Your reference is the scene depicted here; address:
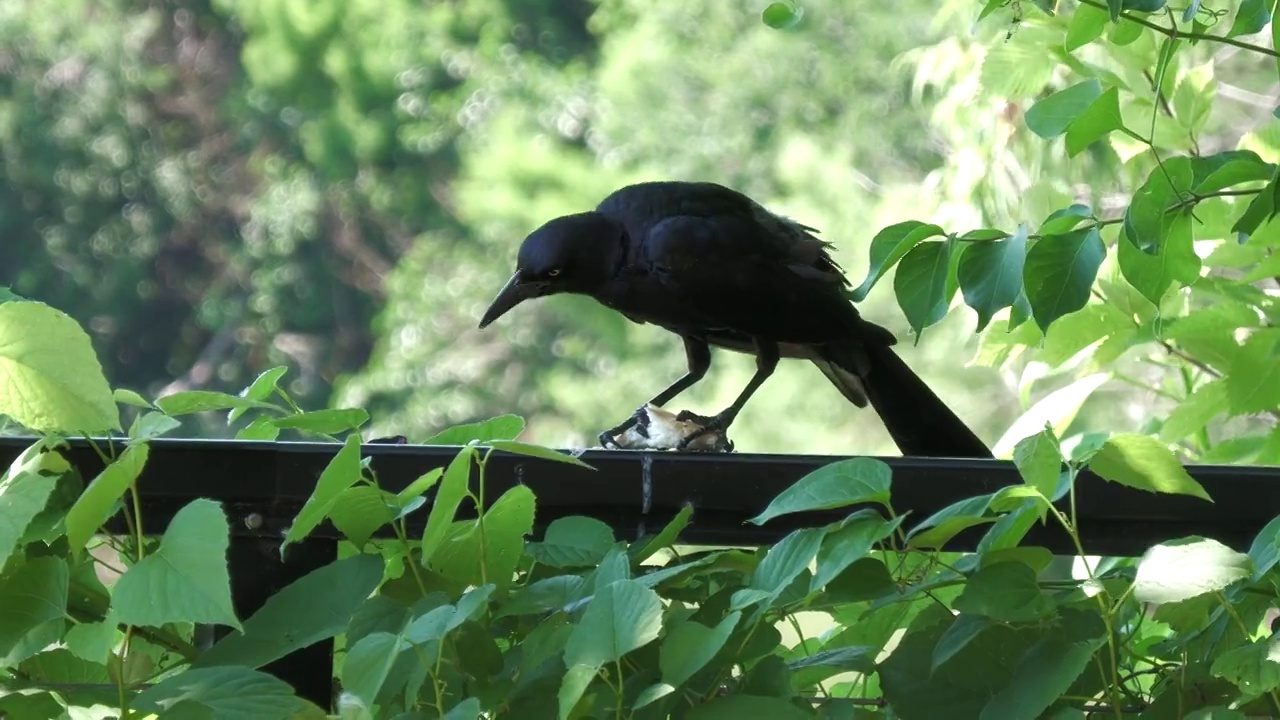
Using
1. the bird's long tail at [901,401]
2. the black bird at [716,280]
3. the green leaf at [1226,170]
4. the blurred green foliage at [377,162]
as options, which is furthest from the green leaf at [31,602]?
the blurred green foliage at [377,162]

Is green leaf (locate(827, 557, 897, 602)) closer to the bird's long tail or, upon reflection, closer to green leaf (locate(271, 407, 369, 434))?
green leaf (locate(271, 407, 369, 434))

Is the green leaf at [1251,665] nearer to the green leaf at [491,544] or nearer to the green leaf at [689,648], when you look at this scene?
the green leaf at [689,648]

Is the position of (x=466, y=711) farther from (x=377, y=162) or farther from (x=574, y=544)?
(x=377, y=162)

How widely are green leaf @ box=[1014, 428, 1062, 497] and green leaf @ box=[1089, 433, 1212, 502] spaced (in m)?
0.06

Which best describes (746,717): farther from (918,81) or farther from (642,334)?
(642,334)

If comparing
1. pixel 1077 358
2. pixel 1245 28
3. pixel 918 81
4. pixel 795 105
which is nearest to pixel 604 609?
pixel 1245 28

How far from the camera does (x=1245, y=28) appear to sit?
990 mm

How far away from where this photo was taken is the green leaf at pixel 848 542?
782 mm

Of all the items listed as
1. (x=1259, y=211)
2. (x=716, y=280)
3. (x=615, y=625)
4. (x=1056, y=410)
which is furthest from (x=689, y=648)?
(x=716, y=280)

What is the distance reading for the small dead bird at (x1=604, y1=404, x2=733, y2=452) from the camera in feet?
5.44

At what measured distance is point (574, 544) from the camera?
0.90 metres

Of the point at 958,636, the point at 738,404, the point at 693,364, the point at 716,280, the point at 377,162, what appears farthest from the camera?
the point at 377,162

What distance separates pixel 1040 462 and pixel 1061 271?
0.58 feet

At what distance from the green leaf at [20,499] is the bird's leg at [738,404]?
73 cm
